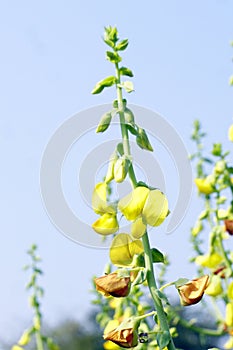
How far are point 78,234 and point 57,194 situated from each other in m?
0.13

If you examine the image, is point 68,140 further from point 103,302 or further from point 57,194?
point 103,302

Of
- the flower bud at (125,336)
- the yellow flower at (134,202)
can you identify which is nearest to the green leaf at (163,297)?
the flower bud at (125,336)

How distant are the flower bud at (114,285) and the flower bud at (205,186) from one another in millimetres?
2177

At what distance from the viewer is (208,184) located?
13.1 ft

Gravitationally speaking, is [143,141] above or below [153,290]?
above

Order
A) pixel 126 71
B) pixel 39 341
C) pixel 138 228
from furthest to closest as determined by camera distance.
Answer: pixel 39 341, pixel 126 71, pixel 138 228

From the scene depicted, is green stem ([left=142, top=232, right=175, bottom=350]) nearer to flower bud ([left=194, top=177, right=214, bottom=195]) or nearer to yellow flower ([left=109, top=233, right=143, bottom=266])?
yellow flower ([left=109, top=233, right=143, bottom=266])

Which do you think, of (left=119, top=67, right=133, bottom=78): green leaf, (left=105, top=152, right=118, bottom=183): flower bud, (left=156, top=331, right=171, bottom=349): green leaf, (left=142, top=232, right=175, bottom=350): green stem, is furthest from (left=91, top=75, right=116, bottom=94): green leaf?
(left=156, top=331, right=171, bottom=349): green leaf

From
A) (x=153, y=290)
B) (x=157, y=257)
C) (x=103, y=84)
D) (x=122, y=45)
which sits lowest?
(x=153, y=290)

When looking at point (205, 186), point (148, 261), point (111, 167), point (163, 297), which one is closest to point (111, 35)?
point (111, 167)

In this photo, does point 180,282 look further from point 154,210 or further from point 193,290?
point 154,210

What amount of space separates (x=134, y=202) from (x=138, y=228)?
0.07 metres

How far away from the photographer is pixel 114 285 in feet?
5.87

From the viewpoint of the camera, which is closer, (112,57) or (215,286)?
(112,57)
